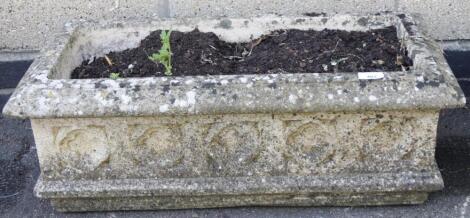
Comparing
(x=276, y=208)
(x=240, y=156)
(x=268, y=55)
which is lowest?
(x=276, y=208)

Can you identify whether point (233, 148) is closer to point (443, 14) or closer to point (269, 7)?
point (269, 7)

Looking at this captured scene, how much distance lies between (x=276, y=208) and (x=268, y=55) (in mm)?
623

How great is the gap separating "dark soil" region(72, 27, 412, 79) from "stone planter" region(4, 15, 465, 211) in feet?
0.51

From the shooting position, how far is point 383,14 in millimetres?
2746

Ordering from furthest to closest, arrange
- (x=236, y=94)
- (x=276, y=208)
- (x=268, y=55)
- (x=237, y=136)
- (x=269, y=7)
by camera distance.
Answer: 1. (x=269, y=7)
2. (x=268, y=55)
3. (x=276, y=208)
4. (x=237, y=136)
5. (x=236, y=94)

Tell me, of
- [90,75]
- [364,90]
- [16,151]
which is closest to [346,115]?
[364,90]

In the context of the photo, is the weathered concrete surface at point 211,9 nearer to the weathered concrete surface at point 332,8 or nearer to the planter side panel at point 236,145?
the weathered concrete surface at point 332,8

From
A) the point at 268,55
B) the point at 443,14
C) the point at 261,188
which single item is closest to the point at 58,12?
the point at 268,55

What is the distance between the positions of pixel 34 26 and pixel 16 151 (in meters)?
0.63

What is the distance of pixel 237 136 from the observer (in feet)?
7.38

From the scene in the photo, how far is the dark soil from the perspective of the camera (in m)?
2.44

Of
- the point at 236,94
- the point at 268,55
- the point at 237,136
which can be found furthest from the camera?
the point at 268,55

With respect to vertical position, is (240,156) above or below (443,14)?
below

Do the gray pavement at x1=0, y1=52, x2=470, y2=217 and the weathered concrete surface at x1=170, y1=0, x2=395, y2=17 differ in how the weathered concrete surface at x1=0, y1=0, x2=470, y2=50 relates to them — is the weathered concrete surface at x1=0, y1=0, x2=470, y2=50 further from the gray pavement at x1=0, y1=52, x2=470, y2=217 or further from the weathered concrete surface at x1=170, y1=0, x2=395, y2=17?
the gray pavement at x1=0, y1=52, x2=470, y2=217
